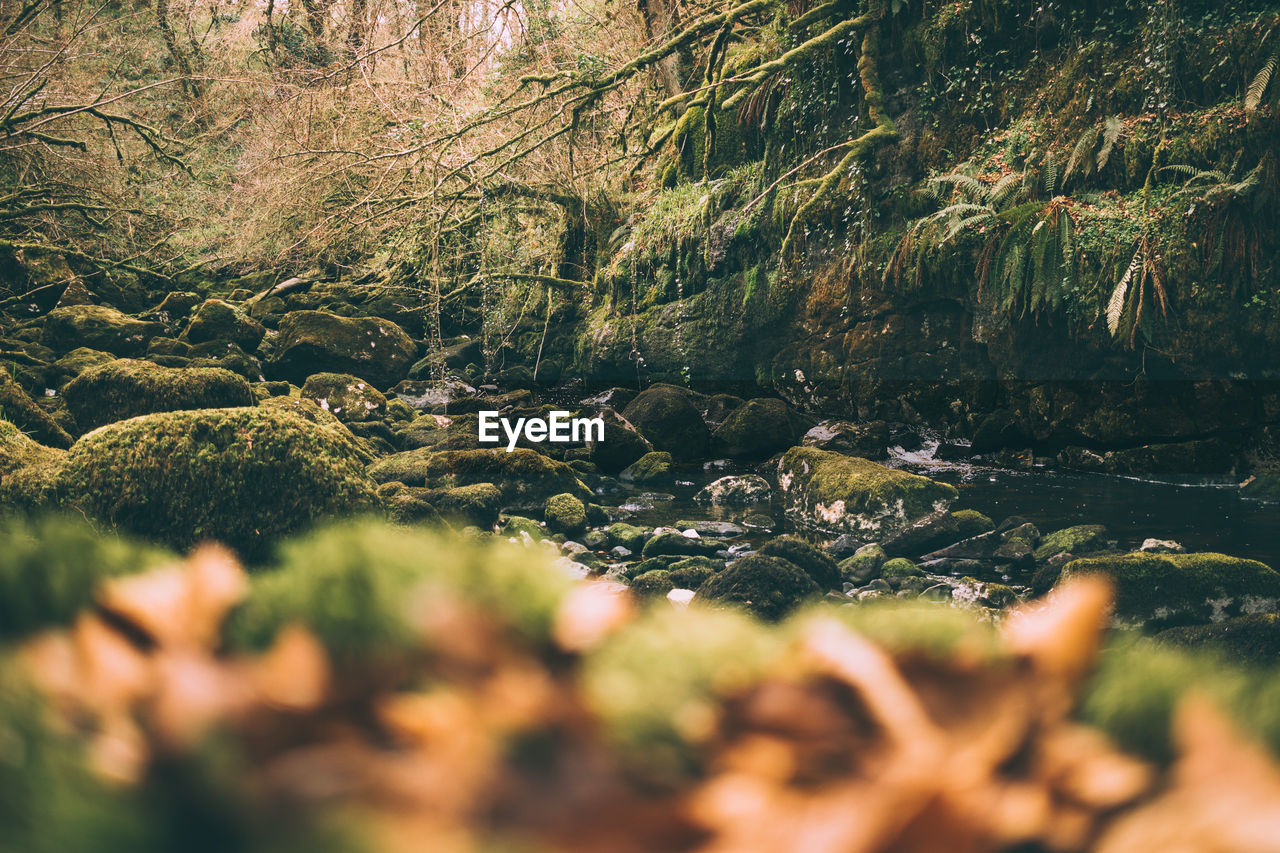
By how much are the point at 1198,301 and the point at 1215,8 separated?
369 cm

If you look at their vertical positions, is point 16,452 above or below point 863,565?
above

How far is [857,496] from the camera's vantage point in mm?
8469

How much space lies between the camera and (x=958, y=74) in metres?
12.0

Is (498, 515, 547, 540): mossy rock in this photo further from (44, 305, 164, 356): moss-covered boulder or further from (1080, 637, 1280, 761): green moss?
(44, 305, 164, 356): moss-covered boulder

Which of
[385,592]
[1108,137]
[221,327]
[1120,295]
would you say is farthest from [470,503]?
[221,327]

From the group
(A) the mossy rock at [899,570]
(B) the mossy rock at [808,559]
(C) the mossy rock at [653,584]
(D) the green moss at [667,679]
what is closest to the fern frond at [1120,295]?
(A) the mossy rock at [899,570]

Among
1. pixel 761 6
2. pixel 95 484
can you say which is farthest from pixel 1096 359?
pixel 95 484

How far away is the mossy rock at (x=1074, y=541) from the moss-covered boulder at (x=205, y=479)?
20.3 feet

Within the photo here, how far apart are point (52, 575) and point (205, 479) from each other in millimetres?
3933

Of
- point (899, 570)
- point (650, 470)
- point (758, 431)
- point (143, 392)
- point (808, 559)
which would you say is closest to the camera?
point (808, 559)

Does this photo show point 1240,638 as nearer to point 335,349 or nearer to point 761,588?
point 761,588

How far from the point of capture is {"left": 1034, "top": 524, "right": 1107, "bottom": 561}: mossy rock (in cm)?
720

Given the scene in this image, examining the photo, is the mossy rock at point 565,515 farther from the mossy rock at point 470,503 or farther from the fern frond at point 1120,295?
the fern frond at point 1120,295

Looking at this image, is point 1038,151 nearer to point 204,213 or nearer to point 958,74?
point 958,74
